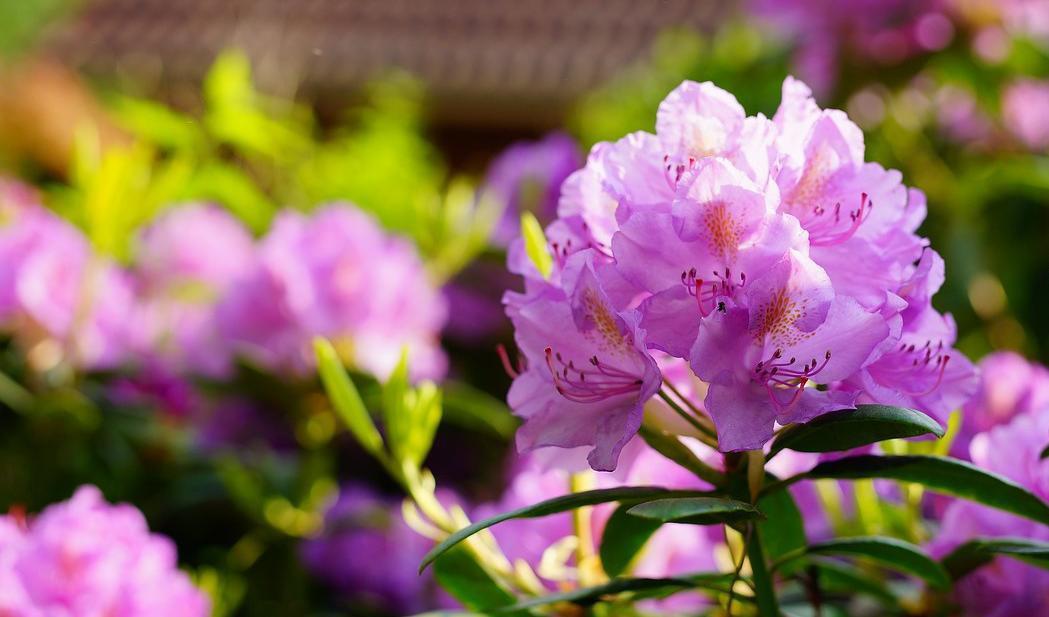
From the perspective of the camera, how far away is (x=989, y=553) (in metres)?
0.55

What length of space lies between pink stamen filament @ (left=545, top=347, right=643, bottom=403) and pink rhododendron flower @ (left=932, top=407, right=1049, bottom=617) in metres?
0.19

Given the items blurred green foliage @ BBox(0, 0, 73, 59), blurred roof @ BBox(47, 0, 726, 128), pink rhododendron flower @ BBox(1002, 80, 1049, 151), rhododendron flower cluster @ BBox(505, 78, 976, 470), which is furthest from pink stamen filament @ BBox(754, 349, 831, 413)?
blurred green foliage @ BBox(0, 0, 73, 59)

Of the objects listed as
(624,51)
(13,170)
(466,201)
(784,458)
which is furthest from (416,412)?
(624,51)

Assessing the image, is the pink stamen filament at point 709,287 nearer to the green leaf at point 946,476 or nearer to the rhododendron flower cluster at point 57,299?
the green leaf at point 946,476

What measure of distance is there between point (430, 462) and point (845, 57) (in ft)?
1.97

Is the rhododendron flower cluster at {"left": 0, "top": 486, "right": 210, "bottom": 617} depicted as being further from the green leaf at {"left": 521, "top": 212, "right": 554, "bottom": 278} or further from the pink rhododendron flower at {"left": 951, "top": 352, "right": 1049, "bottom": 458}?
the pink rhododendron flower at {"left": 951, "top": 352, "right": 1049, "bottom": 458}

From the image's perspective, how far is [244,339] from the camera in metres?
1.04

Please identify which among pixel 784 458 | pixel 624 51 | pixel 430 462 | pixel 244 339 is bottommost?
pixel 624 51

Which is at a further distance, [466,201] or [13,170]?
[13,170]

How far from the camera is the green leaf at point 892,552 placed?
531mm

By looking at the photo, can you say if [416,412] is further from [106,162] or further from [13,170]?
[13,170]

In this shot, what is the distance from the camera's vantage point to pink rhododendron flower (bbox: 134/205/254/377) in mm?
1141

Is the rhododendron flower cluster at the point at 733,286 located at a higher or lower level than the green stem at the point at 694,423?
higher

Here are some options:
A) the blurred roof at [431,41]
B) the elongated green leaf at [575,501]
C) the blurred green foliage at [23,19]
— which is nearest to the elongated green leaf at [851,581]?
the elongated green leaf at [575,501]
